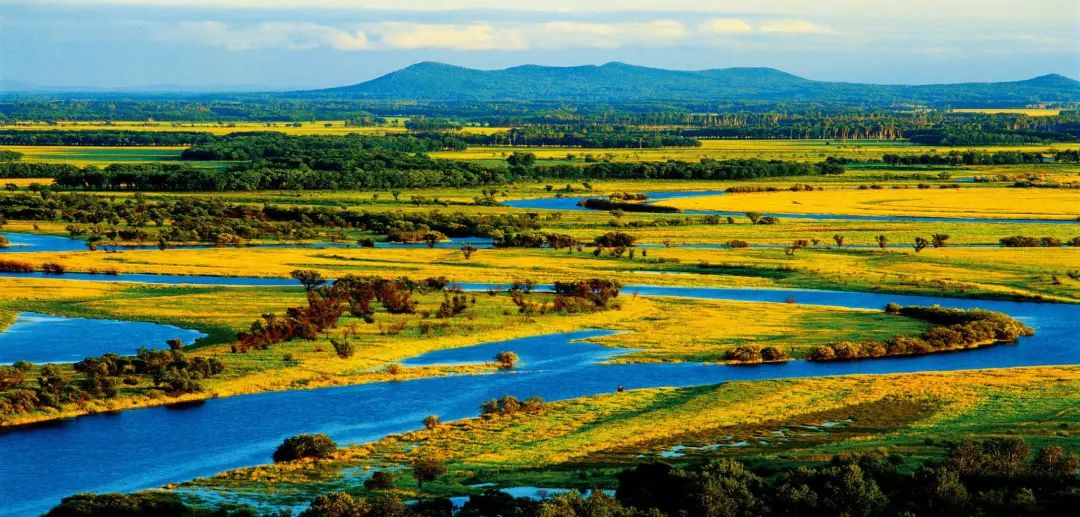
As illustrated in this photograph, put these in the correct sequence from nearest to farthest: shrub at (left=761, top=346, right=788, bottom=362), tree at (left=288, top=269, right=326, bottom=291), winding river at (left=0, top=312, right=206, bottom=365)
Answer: winding river at (left=0, top=312, right=206, bottom=365), shrub at (left=761, top=346, right=788, bottom=362), tree at (left=288, top=269, right=326, bottom=291)

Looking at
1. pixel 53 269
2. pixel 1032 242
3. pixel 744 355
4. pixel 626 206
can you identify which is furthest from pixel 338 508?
pixel 626 206

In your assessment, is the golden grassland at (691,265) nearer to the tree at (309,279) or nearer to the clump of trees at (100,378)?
the tree at (309,279)

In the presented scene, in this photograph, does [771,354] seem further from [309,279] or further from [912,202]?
[912,202]

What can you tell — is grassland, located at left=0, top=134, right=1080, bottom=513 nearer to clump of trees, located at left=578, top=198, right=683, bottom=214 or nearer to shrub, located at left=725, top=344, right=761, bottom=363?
shrub, located at left=725, top=344, right=761, bottom=363

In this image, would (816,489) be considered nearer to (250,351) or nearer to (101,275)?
(250,351)

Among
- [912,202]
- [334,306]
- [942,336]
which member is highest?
[334,306]

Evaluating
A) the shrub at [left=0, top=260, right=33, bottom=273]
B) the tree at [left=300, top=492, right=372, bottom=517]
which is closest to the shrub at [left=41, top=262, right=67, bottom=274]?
the shrub at [left=0, top=260, right=33, bottom=273]
